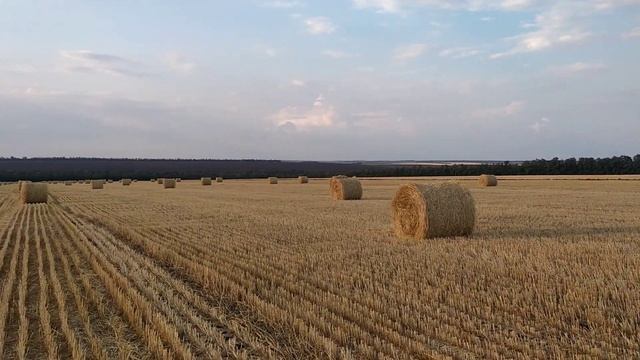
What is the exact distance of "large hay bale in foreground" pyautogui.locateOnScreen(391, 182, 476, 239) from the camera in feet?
38.9

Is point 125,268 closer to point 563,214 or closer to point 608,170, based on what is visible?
point 563,214

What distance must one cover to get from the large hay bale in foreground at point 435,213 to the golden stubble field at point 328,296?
1.71 ft

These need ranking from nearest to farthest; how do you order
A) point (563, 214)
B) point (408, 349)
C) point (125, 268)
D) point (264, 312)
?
point (408, 349) < point (264, 312) < point (125, 268) < point (563, 214)

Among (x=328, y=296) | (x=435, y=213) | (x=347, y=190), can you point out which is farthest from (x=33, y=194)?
(x=328, y=296)

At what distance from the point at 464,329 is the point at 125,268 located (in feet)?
19.8

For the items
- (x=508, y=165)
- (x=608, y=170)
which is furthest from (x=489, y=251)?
(x=508, y=165)

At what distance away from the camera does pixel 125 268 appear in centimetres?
920

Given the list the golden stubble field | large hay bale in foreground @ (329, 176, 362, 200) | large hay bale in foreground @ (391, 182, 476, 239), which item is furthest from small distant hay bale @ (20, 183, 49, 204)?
large hay bale in foreground @ (391, 182, 476, 239)

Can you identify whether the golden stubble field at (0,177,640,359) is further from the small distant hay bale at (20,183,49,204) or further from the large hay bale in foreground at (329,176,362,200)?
the small distant hay bale at (20,183,49,204)

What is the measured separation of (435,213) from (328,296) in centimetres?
575

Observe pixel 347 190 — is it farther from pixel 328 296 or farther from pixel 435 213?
pixel 328 296

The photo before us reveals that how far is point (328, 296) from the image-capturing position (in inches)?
263

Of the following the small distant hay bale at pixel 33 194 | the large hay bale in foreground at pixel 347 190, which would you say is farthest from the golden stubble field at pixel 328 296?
the small distant hay bale at pixel 33 194

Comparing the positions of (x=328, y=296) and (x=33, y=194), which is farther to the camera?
(x=33, y=194)
